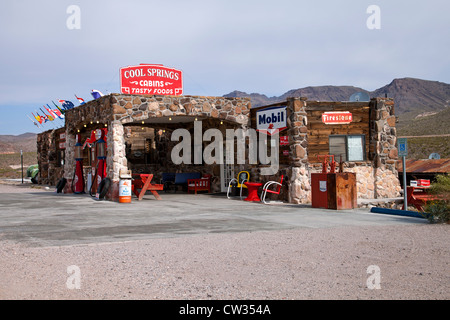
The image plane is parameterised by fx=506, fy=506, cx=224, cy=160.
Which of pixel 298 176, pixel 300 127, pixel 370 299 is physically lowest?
pixel 370 299

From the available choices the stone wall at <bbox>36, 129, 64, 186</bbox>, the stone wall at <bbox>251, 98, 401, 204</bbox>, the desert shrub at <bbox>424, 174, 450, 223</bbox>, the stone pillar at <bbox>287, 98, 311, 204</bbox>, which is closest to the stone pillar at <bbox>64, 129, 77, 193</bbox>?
the stone wall at <bbox>36, 129, 64, 186</bbox>

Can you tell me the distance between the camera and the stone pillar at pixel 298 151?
17719mm

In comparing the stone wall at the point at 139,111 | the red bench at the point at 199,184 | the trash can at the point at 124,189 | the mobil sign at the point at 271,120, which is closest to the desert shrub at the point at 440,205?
the mobil sign at the point at 271,120

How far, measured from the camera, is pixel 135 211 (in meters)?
15.0

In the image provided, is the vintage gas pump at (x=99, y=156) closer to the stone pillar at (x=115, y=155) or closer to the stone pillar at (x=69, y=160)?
the stone pillar at (x=69, y=160)

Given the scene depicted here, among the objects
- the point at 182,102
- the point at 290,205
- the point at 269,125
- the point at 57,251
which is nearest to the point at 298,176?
the point at 290,205

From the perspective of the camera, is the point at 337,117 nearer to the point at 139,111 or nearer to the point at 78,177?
the point at 139,111

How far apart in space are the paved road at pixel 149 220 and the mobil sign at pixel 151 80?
16.7ft

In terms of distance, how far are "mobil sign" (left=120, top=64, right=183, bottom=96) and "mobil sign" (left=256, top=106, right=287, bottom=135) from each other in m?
3.80

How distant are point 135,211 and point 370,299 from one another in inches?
412

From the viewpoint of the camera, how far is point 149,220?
1272 centimetres

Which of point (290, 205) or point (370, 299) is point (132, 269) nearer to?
point (370, 299)

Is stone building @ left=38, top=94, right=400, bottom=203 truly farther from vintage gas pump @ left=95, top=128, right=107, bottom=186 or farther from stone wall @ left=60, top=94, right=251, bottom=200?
vintage gas pump @ left=95, top=128, right=107, bottom=186

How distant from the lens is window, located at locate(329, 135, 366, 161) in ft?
61.9
